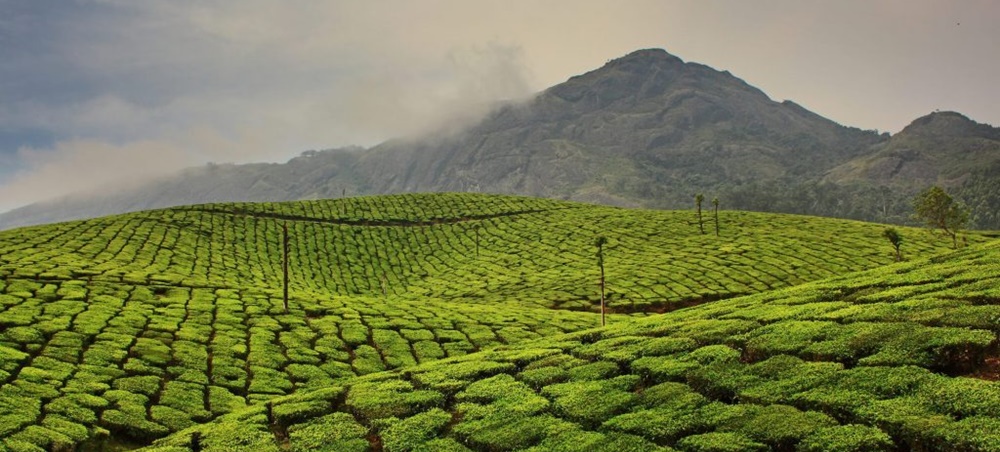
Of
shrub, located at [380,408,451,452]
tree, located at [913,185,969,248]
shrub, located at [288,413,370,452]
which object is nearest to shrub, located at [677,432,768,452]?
shrub, located at [380,408,451,452]

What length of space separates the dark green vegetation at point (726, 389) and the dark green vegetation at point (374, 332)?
0.69ft

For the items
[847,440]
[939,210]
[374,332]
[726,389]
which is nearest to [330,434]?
[726,389]

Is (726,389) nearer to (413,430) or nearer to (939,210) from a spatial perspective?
(413,430)

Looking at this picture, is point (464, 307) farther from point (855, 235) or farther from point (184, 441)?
point (855, 235)

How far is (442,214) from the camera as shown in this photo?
170m

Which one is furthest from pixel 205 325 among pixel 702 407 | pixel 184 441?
pixel 702 407

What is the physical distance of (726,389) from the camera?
2866 cm

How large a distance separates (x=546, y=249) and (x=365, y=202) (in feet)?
221

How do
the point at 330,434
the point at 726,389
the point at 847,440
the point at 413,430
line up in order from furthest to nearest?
1. the point at 330,434
2. the point at 413,430
3. the point at 726,389
4. the point at 847,440

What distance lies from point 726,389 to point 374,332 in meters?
41.1

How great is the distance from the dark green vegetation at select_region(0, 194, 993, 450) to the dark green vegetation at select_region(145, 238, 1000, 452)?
211 mm

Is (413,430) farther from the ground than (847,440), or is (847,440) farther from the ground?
(847,440)

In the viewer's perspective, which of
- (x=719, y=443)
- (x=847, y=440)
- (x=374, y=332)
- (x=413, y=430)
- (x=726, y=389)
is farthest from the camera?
(x=374, y=332)

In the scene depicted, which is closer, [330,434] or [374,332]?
[330,434]
